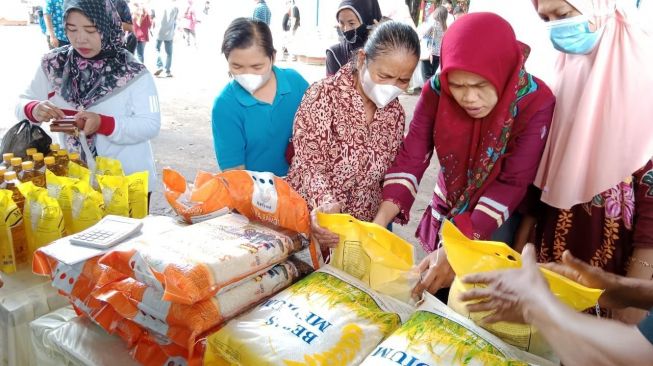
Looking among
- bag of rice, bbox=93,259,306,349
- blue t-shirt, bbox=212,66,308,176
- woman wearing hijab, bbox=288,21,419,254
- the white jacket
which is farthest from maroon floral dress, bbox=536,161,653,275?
the white jacket

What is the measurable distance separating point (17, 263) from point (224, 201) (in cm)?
73

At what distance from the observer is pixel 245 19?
1.93 meters

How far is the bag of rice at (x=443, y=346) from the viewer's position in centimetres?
93

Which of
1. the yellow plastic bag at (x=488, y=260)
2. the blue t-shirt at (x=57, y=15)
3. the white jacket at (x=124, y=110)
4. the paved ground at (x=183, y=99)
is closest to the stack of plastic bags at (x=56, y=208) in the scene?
the white jacket at (x=124, y=110)

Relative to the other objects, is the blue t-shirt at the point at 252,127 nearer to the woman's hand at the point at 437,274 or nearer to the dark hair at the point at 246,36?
the dark hair at the point at 246,36

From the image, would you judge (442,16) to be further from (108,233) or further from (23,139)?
(108,233)

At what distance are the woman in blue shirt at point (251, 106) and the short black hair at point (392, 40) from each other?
49cm

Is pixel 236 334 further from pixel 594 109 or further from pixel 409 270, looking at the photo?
pixel 594 109

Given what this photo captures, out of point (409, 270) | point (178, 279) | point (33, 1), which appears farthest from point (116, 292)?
point (33, 1)

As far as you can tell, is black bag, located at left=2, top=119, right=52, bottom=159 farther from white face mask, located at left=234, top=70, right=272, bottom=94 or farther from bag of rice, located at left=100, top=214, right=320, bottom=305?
bag of rice, located at left=100, top=214, right=320, bottom=305

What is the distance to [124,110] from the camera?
2.12 meters

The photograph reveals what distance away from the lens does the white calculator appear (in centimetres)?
127

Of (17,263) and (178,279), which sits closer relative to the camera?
(178,279)

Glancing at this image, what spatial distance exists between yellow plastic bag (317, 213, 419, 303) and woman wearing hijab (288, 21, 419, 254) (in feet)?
1.24
